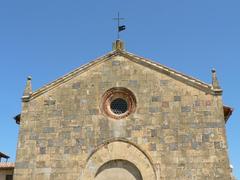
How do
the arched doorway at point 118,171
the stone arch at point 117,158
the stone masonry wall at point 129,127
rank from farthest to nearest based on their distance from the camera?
the arched doorway at point 118,171 < the stone arch at point 117,158 < the stone masonry wall at point 129,127

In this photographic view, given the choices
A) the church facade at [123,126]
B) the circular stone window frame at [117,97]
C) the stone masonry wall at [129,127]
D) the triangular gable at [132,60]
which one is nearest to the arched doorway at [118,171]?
the church facade at [123,126]

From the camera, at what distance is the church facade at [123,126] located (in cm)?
1584

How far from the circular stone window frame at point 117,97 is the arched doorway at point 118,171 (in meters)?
2.27

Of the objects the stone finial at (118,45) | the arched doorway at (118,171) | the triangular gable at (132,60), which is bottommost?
the arched doorway at (118,171)

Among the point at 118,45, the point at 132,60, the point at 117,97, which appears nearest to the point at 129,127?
the point at 117,97

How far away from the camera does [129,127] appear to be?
16.7 metres

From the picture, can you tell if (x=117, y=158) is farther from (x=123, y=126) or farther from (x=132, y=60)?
(x=132, y=60)

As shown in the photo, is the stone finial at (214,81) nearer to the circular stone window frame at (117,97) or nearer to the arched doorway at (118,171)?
the circular stone window frame at (117,97)

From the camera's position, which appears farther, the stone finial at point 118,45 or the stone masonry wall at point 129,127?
the stone finial at point 118,45

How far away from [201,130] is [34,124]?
27.1 feet

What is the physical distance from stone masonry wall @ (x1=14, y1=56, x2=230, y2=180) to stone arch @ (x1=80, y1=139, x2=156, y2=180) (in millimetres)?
248

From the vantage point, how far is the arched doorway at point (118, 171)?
16.1 metres

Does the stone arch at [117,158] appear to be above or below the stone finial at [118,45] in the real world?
below

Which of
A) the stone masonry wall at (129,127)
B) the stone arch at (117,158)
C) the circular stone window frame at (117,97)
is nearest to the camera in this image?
the stone masonry wall at (129,127)
